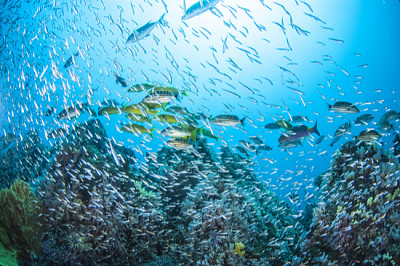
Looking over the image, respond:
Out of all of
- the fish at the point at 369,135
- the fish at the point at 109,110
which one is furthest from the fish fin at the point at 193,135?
the fish at the point at 369,135

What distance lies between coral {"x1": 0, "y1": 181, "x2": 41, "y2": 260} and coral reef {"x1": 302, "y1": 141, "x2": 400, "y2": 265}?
7.57 meters

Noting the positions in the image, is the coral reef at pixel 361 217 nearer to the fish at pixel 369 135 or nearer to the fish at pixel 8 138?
the fish at pixel 369 135

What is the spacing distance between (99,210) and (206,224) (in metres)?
3.06

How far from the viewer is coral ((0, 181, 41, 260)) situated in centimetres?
615

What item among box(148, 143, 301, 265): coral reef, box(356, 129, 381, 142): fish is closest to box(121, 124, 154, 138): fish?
box(148, 143, 301, 265): coral reef

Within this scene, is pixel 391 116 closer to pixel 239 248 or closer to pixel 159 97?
pixel 239 248

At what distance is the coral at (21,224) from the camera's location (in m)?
6.15

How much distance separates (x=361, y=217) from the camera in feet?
17.6

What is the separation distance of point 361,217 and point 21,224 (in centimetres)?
928

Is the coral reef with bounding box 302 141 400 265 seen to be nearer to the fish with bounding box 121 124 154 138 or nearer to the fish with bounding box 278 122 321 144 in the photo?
the fish with bounding box 278 122 321 144

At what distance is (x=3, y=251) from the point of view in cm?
595

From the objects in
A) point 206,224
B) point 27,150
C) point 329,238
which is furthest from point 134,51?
point 27,150

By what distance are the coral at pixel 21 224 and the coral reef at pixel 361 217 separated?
7.57 m

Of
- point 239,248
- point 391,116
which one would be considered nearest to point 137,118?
point 239,248
